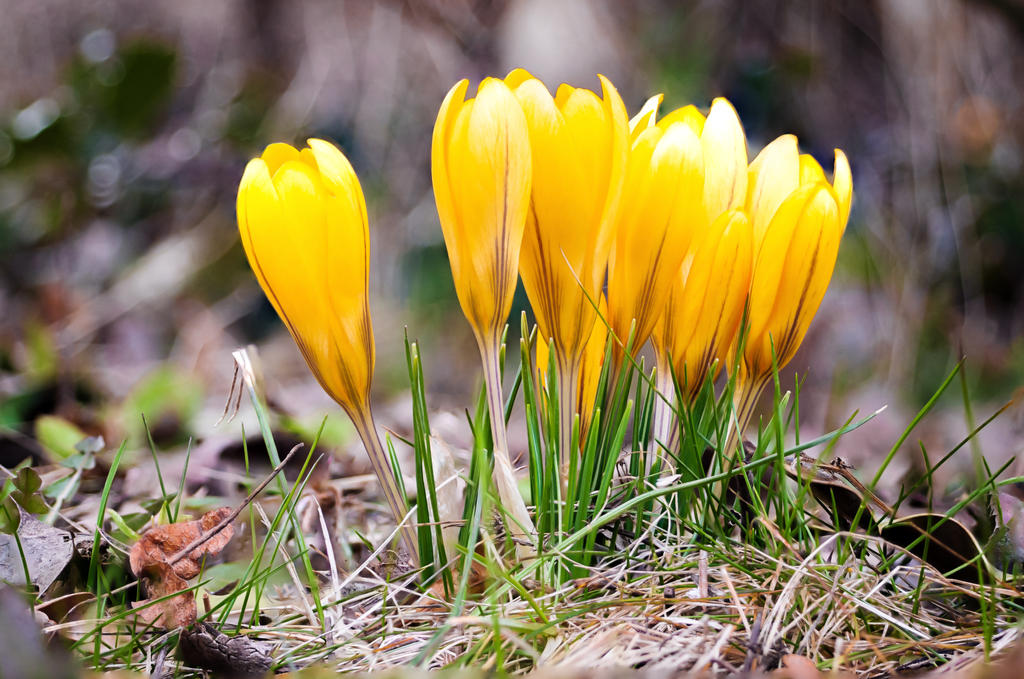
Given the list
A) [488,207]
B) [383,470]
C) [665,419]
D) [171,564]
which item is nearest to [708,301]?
[665,419]

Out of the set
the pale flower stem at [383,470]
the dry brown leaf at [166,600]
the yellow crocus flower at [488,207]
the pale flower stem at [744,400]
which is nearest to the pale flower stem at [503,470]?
the yellow crocus flower at [488,207]

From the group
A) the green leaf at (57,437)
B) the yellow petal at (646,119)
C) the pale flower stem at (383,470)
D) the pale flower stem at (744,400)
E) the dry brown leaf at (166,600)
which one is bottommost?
the green leaf at (57,437)

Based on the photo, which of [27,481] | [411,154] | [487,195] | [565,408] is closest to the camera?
[487,195]

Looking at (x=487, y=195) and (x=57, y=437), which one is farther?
(x=57, y=437)

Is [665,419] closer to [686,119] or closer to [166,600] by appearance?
[686,119]

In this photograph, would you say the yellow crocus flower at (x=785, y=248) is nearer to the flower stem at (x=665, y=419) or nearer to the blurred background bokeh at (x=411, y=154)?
the flower stem at (x=665, y=419)

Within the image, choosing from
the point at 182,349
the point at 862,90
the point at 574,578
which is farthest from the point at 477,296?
the point at 862,90

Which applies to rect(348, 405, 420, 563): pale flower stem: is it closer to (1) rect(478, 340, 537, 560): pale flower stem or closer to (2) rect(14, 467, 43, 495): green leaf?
(1) rect(478, 340, 537, 560): pale flower stem
